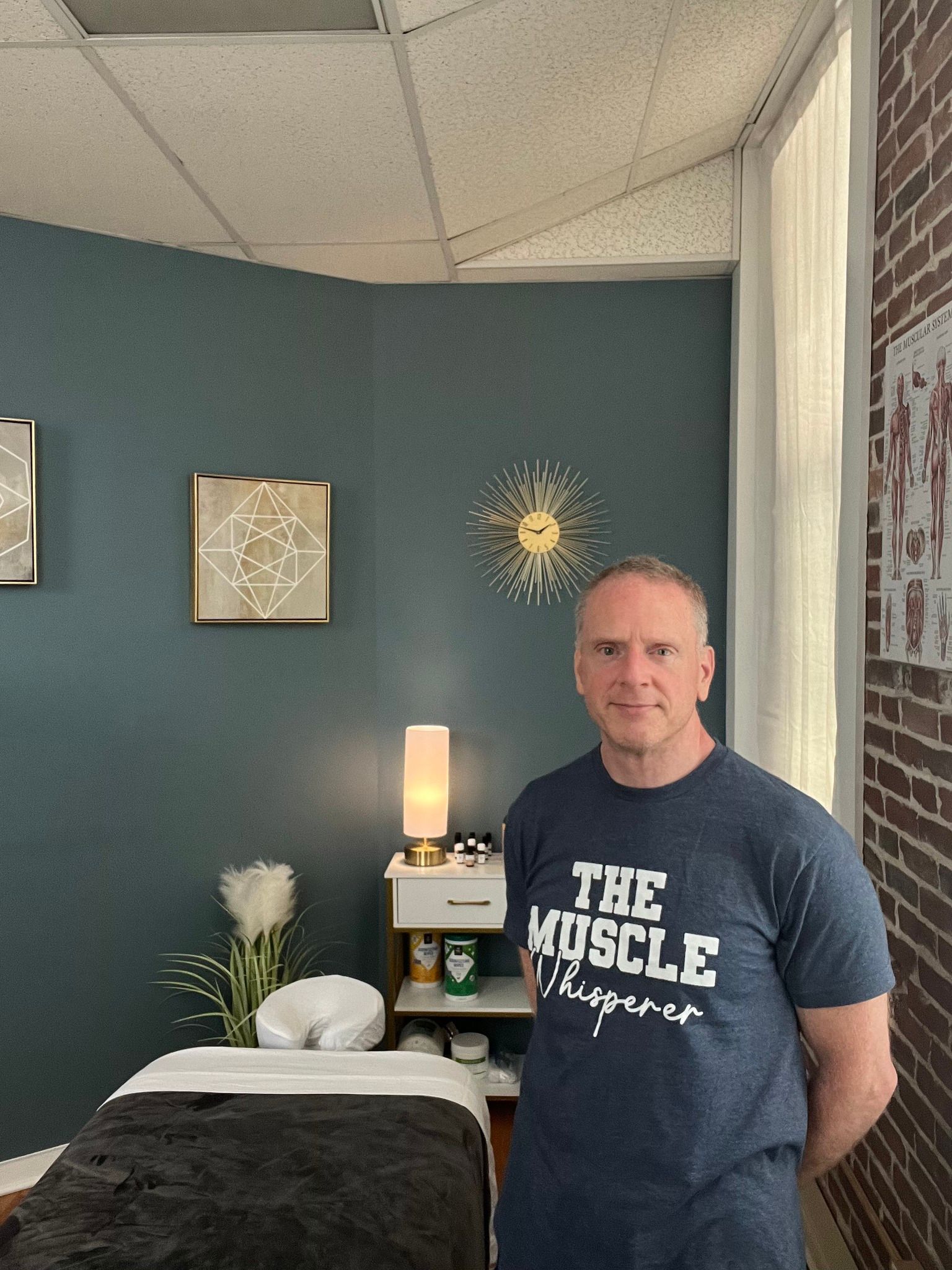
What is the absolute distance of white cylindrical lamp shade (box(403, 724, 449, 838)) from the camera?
10.8 ft

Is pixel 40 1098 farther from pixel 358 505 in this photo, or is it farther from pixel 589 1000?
pixel 589 1000

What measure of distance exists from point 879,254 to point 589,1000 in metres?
1.58


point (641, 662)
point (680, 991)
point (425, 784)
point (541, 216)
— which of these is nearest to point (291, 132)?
point (541, 216)

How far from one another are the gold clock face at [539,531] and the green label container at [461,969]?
4.44ft

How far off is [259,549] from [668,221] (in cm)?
172

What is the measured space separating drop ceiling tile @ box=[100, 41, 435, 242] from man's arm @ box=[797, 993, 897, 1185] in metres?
1.95

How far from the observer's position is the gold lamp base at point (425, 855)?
329 centimetres

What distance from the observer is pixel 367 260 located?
3.25m

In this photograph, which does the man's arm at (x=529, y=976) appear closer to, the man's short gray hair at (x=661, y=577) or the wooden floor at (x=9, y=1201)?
the man's short gray hair at (x=661, y=577)

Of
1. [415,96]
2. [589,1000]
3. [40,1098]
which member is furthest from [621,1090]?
[40,1098]

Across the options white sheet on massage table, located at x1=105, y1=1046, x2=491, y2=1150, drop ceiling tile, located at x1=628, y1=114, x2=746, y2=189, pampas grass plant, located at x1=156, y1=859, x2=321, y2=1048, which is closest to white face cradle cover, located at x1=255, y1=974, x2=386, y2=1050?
white sheet on massage table, located at x1=105, y1=1046, x2=491, y2=1150

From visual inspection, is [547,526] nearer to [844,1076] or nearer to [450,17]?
[450,17]

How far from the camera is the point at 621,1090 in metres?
1.20

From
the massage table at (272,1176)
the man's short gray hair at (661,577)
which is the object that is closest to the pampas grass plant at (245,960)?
the massage table at (272,1176)
